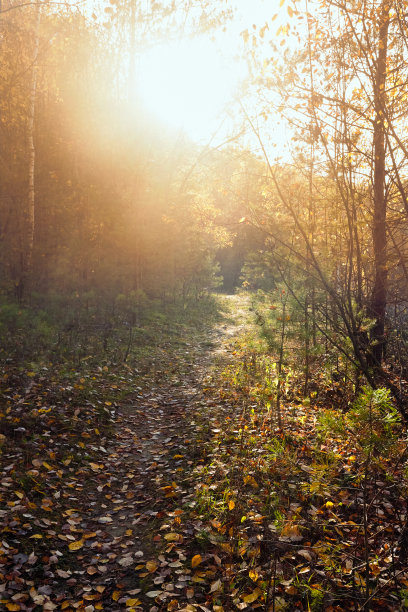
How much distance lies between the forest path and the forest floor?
2cm

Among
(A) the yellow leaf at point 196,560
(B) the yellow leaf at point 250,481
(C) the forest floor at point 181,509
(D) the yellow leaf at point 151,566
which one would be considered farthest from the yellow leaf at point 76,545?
(B) the yellow leaf at point 250,481

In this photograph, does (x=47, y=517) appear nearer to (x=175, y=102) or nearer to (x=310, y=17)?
(x=310, y=17)

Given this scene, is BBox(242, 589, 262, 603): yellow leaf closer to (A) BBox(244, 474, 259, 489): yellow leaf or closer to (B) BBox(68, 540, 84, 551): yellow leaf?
(A) BBox(244, 474, 259, 489): yellow leaf

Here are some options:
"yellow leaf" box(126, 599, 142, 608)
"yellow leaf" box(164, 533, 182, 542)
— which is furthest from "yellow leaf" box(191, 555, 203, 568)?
"yellow leaf" box(126, 599, 142, 608)

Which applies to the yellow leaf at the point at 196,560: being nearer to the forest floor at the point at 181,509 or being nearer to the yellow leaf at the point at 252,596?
the forest floor at the point at 181,509

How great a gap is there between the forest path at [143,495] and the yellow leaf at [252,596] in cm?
59

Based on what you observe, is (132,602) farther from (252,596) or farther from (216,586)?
(252,596)

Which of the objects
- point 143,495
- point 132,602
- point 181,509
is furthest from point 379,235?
point 132,602

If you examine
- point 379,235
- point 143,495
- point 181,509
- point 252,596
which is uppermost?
point 379,235

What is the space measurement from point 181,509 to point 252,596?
5.28 ft

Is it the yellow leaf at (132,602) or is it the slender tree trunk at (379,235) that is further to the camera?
the slender tree trunk at (379,235)

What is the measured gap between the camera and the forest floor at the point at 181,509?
3420 mm

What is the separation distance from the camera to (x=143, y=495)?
5.21 metres

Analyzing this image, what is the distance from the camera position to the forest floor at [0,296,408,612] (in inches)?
135
